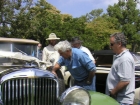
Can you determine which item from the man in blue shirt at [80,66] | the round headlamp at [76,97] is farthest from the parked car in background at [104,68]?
the round headlamp at [76,97]

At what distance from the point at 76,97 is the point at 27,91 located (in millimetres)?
606

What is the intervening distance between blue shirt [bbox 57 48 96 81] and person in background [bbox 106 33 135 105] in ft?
2.30

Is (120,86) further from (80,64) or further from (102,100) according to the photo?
(80,64)

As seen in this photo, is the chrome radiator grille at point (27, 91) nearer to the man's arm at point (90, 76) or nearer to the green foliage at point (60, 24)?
the man's arm at point (90, 76)

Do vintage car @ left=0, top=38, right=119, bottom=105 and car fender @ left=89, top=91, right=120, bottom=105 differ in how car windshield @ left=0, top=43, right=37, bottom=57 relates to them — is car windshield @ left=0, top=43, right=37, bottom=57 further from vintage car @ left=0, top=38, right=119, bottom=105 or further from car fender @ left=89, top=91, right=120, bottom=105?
car fender @ left=89, top=91, right=120, bottom=105

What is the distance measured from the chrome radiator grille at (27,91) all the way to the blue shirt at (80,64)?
0.91 m

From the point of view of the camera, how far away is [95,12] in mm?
59875

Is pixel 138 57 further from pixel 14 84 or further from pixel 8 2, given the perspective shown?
pixel 8 2

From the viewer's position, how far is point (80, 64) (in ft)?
14.0

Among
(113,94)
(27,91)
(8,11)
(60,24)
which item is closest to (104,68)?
(113,94)

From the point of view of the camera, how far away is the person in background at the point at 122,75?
3.38m

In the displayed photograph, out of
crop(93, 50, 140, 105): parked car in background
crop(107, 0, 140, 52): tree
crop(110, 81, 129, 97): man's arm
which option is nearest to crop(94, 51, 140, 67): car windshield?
crop(93, 50, 140, 105): parked car in background

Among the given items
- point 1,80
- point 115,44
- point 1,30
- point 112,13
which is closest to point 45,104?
point 1,80

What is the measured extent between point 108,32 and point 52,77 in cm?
3414
